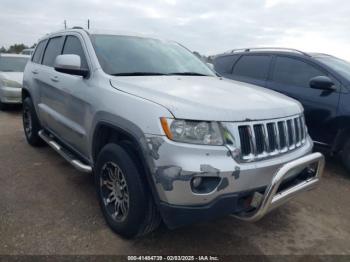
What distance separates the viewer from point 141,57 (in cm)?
362

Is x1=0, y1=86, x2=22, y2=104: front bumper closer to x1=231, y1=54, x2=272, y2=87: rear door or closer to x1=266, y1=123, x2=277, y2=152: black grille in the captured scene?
x1=231, y1=54, x2=272, y2=87: rear door

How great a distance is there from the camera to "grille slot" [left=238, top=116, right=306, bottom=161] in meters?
2.48

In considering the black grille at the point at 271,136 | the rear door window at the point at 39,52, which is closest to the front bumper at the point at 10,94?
the rear door window at the point at 39,52

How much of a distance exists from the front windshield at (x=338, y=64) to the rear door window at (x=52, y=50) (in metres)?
3.73

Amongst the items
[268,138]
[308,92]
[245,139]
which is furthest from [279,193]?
[308,92]

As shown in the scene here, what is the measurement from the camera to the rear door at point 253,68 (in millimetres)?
5789

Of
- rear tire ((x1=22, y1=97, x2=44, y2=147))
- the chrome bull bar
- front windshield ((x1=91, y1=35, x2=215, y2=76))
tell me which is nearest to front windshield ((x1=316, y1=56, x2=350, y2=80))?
front windshield ((x1=91, y1=35, x2=215, y2=76))

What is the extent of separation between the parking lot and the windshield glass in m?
6.22

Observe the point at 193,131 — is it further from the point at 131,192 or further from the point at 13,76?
the point at 13,76

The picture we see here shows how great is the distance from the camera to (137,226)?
2727 millimetres

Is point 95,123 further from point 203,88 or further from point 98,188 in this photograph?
point 203,88

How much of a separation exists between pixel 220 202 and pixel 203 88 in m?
1.09

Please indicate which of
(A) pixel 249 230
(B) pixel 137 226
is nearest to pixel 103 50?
(B) pixel 137 226

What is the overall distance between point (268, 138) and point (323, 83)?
101 inches
